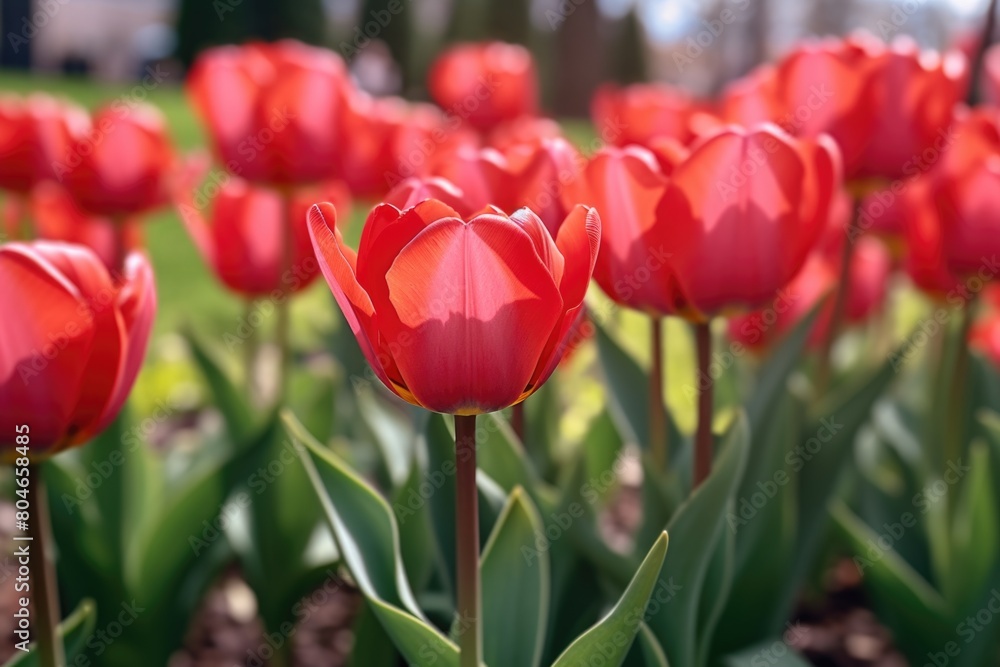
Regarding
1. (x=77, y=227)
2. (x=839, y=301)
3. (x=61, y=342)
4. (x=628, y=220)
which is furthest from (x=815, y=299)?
(x=77, y=227)

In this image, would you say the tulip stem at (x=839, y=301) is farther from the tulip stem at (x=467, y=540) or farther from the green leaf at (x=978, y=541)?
the tulip stem at (x=467, y=540)

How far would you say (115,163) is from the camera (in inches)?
78.0

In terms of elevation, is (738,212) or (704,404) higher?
(738,212)

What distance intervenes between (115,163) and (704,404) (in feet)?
4.35

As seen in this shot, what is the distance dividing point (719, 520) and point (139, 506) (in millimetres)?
978

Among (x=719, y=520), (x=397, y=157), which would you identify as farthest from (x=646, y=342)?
(x=719, y=520)

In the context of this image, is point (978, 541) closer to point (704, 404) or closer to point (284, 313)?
point (704, 404)

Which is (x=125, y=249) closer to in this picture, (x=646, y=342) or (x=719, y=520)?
(x=646, y=342)

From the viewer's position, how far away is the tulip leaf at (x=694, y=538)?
1137 mm

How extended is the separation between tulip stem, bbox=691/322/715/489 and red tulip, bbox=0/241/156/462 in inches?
24.7

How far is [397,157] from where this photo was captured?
6.80 feet

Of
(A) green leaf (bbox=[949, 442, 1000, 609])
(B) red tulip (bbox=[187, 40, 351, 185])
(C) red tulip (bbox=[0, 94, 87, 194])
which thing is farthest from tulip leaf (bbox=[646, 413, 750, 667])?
(C) red tulip (bbox=[0, 94, 87, 194])

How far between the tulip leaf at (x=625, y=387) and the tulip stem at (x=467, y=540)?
25.3 inches

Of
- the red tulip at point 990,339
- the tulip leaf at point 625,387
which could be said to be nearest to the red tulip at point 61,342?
the tulip leaf at point 625,387
